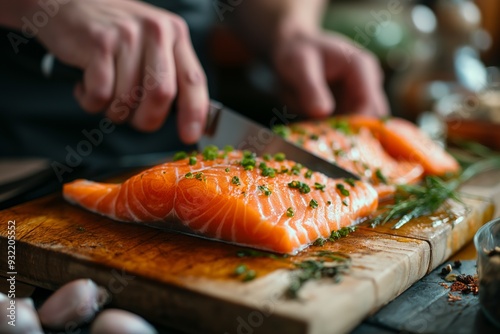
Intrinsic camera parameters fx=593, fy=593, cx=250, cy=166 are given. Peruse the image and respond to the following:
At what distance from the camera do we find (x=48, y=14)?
7.34 feet

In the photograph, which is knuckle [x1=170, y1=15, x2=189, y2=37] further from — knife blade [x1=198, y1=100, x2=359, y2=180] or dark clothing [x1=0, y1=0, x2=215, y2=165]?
dark clothing [x1=0, y1=0, x2=215, y2=165]

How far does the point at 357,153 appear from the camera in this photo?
2367 mm

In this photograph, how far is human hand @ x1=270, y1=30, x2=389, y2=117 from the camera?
119 inches

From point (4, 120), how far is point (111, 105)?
113 centimetres

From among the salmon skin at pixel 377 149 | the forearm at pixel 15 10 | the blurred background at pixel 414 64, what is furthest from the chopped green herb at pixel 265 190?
the blurred background at pixel 414 64

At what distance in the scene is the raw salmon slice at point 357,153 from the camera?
7.46ft

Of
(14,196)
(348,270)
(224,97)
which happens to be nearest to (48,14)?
(14,196)

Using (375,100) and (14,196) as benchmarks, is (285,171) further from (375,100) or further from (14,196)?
(375,100)

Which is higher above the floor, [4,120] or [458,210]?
[458,210]

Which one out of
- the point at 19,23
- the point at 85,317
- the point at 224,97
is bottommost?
the point at 224,97

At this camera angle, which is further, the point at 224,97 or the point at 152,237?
the point at 224,97

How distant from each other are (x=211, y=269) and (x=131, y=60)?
3.18ft

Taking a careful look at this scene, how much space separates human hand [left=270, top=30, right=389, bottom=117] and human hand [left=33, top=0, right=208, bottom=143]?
3.13 feet

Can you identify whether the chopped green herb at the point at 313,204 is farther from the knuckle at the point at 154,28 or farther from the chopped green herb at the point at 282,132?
the knuckle at the point at 154,28
